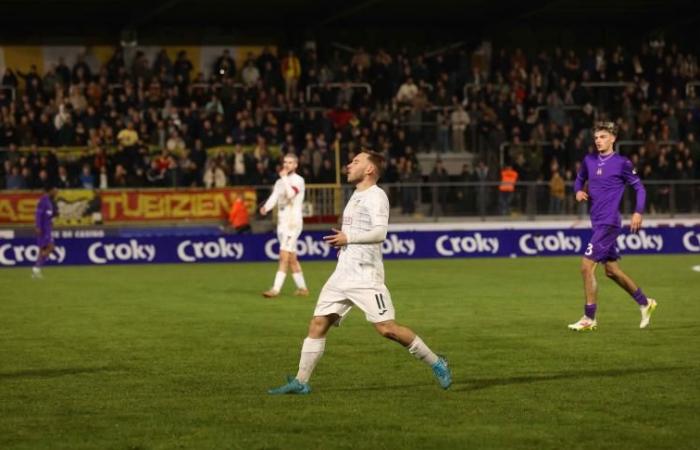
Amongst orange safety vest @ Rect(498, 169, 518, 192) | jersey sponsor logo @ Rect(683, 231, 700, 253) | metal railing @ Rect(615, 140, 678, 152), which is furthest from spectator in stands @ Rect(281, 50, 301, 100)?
jersey sponsor logo @ Rect(683, 231, 700, 253)

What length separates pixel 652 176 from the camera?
36469 millimetres

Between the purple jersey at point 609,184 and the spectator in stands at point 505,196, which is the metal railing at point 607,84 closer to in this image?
the spectator in stands at point 505,196

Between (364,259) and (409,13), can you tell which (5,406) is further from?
(409,13)

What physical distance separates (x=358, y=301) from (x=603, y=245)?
5.82m

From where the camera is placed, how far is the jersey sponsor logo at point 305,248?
33.1 metres

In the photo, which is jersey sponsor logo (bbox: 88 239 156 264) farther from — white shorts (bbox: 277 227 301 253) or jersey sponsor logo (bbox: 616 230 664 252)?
jersey sponsor logo (bbox: 616 230 664 252)

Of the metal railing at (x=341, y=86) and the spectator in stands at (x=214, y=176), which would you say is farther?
the metal railing at (x=341, y=86)

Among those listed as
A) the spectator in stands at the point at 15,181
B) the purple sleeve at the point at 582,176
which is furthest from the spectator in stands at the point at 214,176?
the purple sleeve at the point at 582,176

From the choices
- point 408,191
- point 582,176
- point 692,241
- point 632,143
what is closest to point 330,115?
point 408,191

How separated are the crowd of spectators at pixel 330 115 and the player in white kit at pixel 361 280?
79.0 feet

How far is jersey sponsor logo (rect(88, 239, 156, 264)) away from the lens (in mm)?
32188

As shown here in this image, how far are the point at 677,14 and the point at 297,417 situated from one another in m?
40.2

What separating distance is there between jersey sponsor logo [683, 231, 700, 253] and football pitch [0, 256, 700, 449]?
41.9ft

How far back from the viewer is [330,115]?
3828 centimetres
